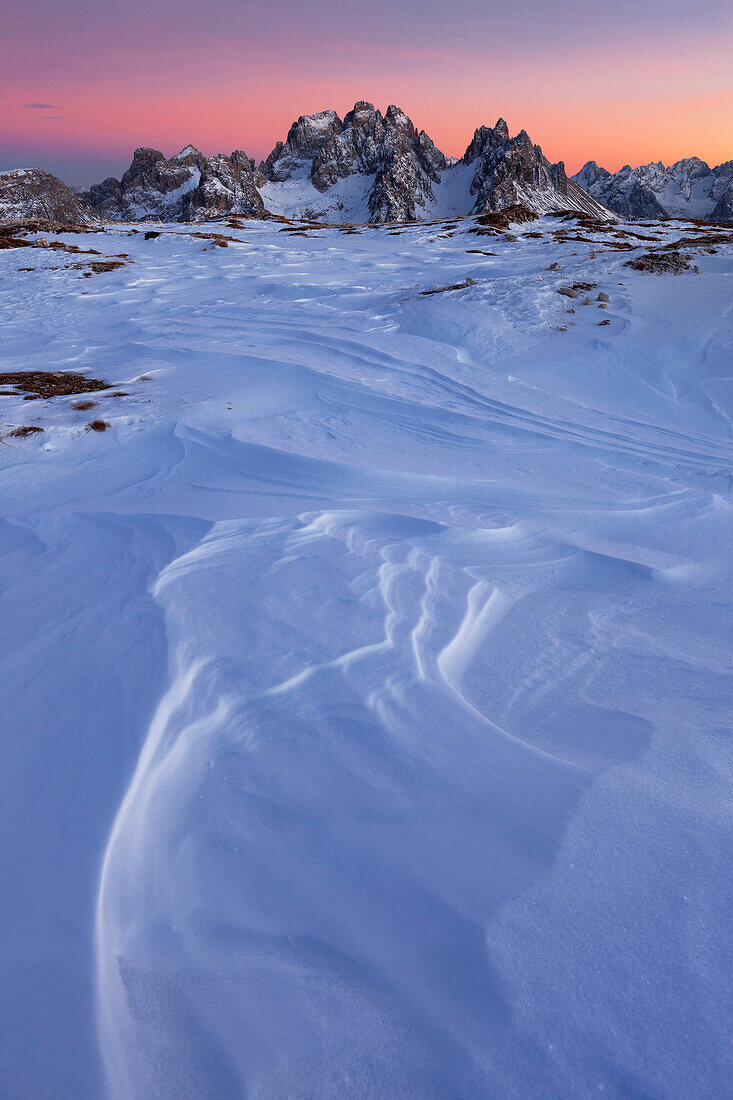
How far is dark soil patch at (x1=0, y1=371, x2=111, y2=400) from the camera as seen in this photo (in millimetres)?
5660

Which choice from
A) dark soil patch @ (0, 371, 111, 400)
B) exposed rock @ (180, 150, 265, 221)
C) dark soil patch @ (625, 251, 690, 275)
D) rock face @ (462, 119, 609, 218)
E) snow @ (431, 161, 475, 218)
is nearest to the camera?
dark soil patch @ (0, 371, 111, 400)

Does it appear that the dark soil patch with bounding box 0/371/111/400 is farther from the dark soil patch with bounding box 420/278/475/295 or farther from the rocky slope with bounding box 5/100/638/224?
the rocky slope with bounding box 5/100/638/224

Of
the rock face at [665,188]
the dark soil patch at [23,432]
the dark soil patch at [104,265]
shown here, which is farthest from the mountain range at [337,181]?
the dark soil patch at [23,432]

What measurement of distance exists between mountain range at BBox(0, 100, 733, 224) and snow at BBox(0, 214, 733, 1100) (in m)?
111

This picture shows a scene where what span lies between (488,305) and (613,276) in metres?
2.43

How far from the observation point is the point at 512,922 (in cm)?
144

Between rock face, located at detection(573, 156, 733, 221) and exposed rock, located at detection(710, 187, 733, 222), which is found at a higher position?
rock face, located at detection(573, 156, 733, 221)

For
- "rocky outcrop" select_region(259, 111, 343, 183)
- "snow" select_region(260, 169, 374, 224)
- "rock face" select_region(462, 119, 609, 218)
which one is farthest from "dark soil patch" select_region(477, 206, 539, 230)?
"rocky outcrop" select_region(259, 111, 343, 183)

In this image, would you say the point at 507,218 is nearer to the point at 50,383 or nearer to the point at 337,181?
the point at 50,383

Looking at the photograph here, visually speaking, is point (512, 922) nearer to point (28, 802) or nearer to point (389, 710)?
point (389, 710)

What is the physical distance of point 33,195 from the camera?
313 ft

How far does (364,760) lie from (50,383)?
584 cm

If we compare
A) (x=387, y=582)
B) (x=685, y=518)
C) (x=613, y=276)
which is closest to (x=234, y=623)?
(x=387, y=582)

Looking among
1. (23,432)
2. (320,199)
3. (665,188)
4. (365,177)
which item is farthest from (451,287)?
(665,188)
